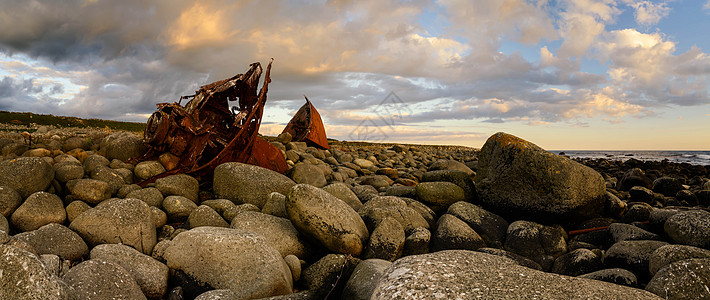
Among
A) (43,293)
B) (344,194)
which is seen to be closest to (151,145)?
(344,194)

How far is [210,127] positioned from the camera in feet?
22.6

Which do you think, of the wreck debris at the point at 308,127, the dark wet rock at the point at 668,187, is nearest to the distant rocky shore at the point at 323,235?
the dark wet rock at the point at 668,187

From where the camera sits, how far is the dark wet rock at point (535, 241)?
5.53 metres

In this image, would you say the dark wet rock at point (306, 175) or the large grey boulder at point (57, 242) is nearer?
the large grey boulder at point (57, 242)

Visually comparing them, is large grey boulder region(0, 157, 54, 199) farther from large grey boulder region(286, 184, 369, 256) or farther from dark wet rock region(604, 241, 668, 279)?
dark wet rock region(604, 241, 668, 279)

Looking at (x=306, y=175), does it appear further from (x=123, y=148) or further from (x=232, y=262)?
(x=232, y=262)

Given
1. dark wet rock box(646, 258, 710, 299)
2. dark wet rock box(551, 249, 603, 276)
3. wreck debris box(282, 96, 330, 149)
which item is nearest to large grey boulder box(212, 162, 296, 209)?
dark wet rock box(551, 249, 603, 276)

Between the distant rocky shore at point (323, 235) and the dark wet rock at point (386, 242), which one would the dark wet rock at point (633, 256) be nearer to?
the distant rocky shore at point (323, 235)

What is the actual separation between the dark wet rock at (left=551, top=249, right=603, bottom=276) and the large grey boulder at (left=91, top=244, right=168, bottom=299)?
14.3 feet

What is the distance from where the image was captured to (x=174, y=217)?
210 inches

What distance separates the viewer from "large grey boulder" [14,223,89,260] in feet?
12.6

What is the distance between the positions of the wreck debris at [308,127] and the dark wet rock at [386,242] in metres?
8.75

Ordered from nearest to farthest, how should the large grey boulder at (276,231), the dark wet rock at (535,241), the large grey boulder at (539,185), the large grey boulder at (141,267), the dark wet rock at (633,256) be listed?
the large grey boulder at (141,267) < the dark wet rock at (633,256) < the large grey boulder at (276,231) < the dark wet rock at (535,241) < the large grey boulder at (539,185)

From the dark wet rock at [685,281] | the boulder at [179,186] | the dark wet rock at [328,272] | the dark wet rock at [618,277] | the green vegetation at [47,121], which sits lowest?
the dark wet rock at [328,272]
